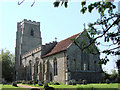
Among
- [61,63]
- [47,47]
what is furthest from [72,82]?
[47,47]

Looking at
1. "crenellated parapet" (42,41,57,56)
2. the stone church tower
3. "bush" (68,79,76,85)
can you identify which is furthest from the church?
the stone church tower

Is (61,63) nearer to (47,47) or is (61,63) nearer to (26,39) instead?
(47,47)

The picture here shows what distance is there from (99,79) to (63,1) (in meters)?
26.3

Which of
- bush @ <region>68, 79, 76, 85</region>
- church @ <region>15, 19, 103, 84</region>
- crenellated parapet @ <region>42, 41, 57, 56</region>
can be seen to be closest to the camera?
bush @ <region>68, 79, 76, 85</region>

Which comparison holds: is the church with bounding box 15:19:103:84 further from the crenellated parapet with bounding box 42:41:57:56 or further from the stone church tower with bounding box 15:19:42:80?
the stone church tower with bounding box 15:19:42:80

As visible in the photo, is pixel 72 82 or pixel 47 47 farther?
pixel 47 47

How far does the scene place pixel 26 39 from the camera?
49.6m

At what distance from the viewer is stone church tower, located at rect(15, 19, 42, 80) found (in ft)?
159

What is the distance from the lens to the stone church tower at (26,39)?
48.6 meters

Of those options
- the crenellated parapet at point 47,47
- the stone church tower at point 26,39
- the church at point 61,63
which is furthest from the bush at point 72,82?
the stone church tower at point 26,39

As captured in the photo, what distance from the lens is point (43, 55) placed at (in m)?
34.1

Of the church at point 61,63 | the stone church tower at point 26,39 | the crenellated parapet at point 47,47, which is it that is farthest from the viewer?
the stone church tower at point 26,39

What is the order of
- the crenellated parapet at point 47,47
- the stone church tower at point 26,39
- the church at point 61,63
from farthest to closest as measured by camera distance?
the stone church tower at point 26,39 → the crenellated parapet at point 47,47 → the church at point 61,63

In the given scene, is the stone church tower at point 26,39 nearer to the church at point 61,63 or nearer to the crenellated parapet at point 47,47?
the church at point 61,63
